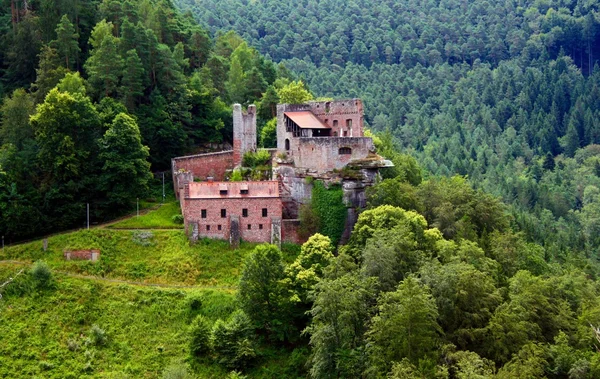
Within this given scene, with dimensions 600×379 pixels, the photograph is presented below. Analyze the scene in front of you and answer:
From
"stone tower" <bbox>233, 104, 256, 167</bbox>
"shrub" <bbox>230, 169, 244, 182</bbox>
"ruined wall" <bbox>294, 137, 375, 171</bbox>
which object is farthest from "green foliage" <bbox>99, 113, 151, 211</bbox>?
"ruined wall" <bbox>294, 137, 375, 171</bbox>

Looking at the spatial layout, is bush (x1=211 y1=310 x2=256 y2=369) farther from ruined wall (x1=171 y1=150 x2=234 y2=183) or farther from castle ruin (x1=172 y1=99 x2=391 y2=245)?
ruined wall (x1=171 y1=150 x2=234 y2=183)

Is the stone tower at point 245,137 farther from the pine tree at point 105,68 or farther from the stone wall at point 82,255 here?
the stone wall at point 82,255

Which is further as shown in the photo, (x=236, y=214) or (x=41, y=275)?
(x=236, y=214)

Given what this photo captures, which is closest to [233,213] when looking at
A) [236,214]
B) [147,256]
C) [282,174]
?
[236,214]

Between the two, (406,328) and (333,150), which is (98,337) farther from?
(333,150)

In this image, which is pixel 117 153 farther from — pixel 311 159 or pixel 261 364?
pixel 261 364

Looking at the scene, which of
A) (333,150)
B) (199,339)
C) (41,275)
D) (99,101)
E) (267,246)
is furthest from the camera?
(99,101)
